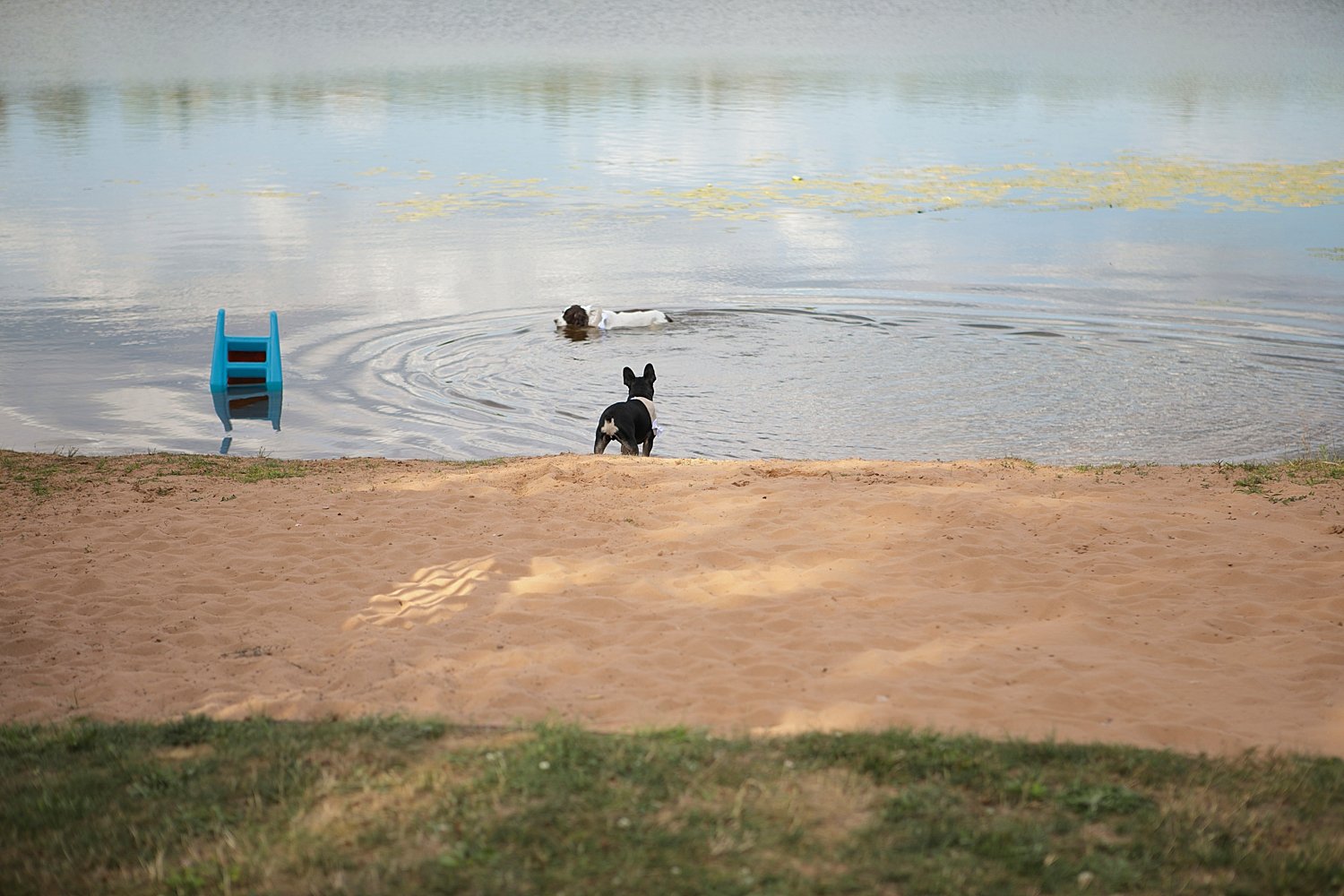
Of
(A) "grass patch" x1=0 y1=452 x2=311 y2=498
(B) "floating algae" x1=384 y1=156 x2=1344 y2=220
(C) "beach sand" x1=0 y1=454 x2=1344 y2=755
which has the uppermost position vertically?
(B) "floating algae" x1=384 y1=156 x2=1344 y2=220

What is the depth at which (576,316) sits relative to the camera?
1739 cm

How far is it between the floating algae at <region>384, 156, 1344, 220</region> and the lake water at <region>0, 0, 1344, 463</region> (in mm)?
171

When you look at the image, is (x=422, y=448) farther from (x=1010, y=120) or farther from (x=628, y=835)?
(x=1010, y=120)

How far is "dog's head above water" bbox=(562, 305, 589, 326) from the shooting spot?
17.3 meters

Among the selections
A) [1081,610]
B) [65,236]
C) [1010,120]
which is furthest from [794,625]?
[1010,120]

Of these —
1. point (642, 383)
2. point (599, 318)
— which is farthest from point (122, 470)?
point (599, 318)

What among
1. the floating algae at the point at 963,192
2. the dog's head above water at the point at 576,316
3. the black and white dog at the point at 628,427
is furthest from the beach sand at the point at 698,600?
the floating algae at the point at 963,192

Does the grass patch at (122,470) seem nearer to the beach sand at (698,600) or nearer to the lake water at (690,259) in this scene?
the beach sand at (698,600)

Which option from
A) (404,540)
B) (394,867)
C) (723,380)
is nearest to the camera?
(394,867)

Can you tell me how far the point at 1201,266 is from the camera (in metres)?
21.8

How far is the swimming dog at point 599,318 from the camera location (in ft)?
57.1

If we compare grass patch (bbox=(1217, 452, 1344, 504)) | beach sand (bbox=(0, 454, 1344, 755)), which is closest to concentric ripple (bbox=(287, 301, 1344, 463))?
grass patch (bbox=(1217, 452, 1344, 504))

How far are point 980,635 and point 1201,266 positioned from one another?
1722cm

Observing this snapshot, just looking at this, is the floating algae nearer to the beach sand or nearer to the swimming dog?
the swimming dog
